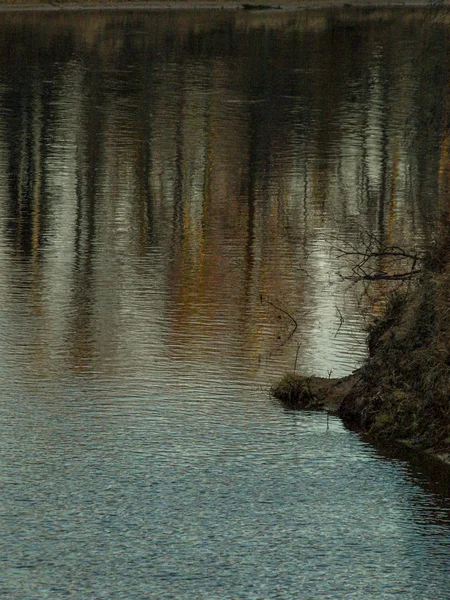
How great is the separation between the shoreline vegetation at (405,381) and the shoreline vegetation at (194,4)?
292ft

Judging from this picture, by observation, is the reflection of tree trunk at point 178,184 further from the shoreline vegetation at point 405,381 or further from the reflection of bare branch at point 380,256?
the shoreline vegetation at point 405,381

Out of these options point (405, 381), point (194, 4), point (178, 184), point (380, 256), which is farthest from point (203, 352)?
point (194, 4)

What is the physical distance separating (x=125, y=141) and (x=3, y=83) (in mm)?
17755

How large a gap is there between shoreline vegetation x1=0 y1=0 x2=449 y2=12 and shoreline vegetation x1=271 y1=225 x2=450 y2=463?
88.9 metres

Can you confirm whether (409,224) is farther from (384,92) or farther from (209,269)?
(384,92)

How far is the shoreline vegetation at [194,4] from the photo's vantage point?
10062 centimetres

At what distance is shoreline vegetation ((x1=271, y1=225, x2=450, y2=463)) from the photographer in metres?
11.9

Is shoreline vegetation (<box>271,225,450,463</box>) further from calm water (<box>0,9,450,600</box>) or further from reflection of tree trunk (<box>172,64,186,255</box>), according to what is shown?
reflection of tree trunk (<box>172,64,186,255</box>)

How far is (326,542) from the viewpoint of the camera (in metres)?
9.63

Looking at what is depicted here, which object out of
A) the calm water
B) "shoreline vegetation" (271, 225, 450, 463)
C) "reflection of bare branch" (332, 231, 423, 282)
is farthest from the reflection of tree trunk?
"shoreline vegetation" (271, 225, 450, 463)

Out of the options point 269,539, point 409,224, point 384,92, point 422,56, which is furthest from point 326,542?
point 384,92

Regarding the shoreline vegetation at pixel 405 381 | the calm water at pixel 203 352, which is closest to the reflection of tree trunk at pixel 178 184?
the calm water at pixel 203 352

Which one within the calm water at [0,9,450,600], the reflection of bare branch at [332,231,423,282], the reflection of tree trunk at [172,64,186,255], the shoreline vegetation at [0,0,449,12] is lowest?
the shoreline vegetation at [0,0,449,12]

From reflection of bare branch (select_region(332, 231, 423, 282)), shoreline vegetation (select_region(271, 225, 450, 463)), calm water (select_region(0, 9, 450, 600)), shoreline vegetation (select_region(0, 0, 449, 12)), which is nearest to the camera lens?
calm water (select_region(0, 9, 450, 600))
